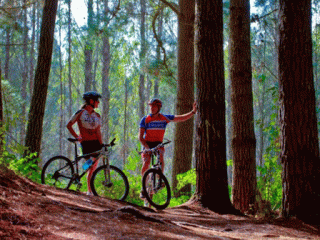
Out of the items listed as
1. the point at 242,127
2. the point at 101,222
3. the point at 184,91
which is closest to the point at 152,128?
the point at 242,127

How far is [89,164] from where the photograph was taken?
686 centimetres

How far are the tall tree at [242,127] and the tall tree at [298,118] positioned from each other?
2.07 m

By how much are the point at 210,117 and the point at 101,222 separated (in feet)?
9.97

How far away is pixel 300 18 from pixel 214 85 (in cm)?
159

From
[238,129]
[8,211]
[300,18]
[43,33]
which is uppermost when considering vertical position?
[43,33]

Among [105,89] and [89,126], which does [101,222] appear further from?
[105,89]

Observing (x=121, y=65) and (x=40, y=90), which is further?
(x=121, y=65)

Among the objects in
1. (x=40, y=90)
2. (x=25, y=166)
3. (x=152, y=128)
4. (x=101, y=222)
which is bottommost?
(x=101, y=222)

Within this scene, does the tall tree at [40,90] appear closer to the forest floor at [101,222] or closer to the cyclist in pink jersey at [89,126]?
the cyclist in pink jersey at [89,126]

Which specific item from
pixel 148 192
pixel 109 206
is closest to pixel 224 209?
pixel 148 192

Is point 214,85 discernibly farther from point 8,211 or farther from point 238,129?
point 8,211

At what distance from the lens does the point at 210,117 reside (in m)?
6.29

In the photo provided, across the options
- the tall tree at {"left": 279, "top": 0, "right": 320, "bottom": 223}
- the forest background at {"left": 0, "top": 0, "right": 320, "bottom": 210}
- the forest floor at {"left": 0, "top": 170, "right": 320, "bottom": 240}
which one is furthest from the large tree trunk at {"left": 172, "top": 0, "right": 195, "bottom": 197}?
the tall tree at {"left": 279, "top": 0, "right": 320, "bottom": 223}

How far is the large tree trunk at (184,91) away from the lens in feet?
32.9
